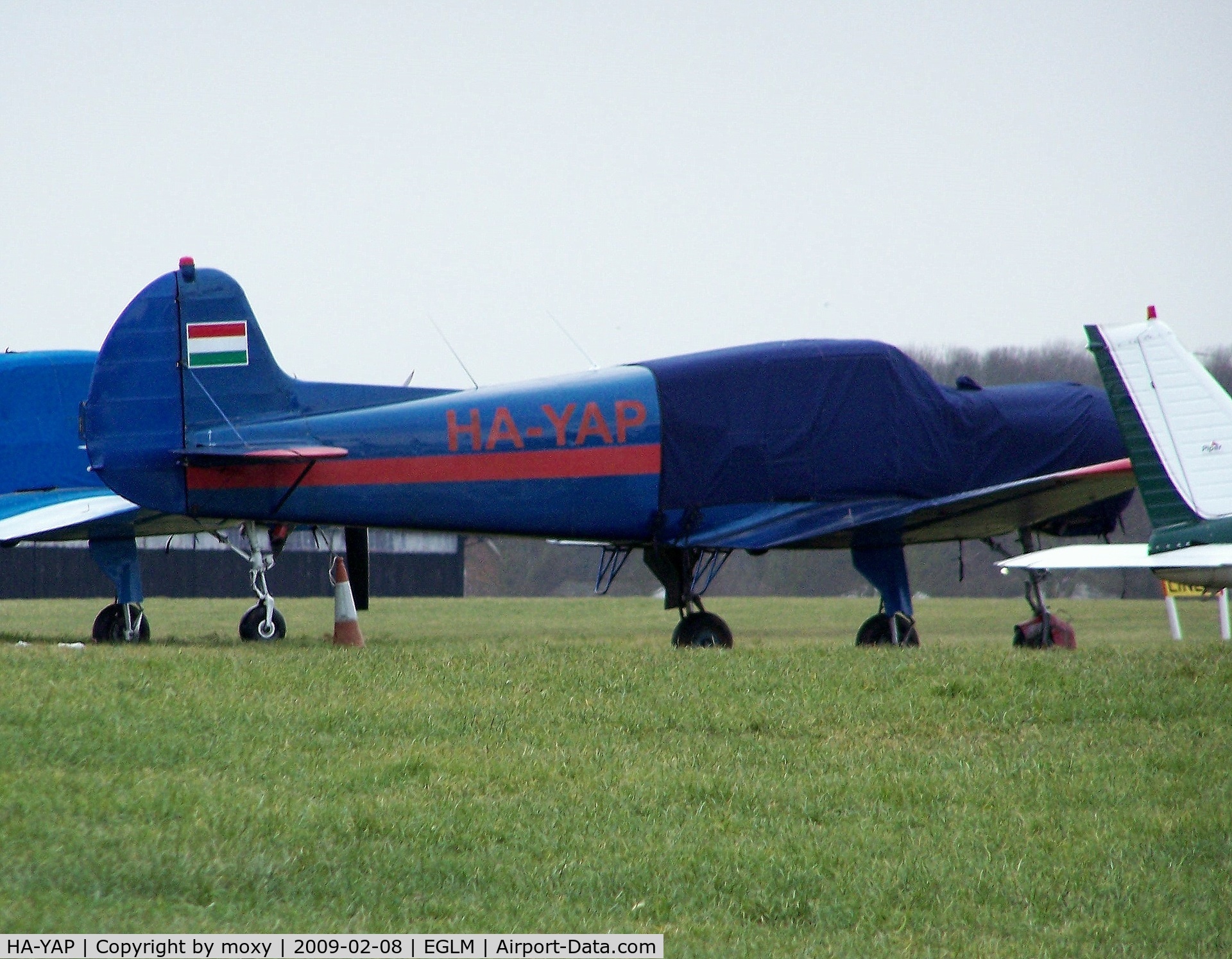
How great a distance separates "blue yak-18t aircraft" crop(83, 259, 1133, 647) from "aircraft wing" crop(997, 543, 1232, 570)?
4.70 ft

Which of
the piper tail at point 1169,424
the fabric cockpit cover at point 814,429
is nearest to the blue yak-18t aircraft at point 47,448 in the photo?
the fabric cockpit cover at point 814,429

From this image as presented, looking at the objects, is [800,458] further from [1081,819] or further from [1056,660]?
[1081,819]

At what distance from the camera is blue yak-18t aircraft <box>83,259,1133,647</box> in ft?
45.6

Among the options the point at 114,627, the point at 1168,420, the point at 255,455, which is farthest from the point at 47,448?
the point at 1168,420

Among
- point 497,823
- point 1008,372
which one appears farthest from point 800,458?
point 1008,372

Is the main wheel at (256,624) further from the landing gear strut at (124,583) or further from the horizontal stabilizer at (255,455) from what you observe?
the horizontal stabilizer at (255,455)

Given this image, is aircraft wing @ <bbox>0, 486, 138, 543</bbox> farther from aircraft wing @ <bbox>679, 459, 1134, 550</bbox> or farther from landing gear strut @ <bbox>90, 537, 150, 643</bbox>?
aircraft wing @ <bbox>679, 459, 1134, 550</bbox>

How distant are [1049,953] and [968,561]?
39246 mm

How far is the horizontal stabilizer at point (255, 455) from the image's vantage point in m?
13.6

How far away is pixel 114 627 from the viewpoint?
55.6ft

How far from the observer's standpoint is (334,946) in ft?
17.1

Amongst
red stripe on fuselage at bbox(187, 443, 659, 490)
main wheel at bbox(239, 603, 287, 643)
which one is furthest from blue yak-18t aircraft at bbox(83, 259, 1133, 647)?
main wheel at bbox(239, 603, 287, 643)

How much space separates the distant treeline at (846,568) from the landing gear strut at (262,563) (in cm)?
1295

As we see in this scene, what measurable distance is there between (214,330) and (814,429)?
250 inches
